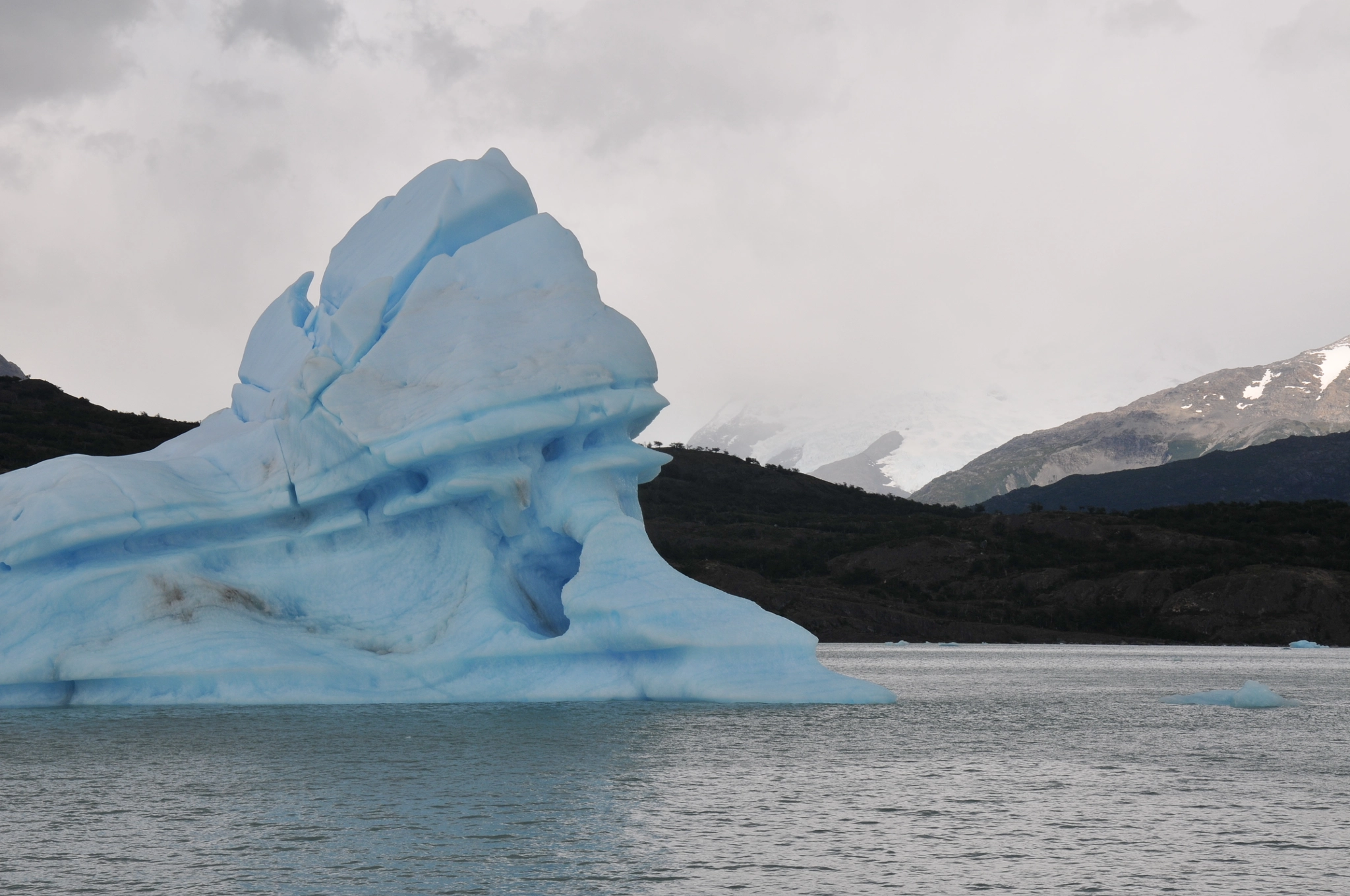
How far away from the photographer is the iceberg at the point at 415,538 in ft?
66.3

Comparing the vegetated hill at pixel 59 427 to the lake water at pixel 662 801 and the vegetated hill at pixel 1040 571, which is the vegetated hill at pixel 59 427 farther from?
the lake water at pixel 662 801

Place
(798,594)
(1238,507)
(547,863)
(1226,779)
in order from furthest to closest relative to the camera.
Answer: (1238,507) < (798,594) < (1226,779) < (547,863)

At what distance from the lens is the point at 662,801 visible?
1293 cm

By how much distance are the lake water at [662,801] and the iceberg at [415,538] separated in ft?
2.33

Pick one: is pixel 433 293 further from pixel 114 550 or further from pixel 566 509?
pixel 114 550

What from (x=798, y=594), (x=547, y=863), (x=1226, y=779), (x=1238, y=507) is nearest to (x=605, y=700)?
(x=1226, y=779)

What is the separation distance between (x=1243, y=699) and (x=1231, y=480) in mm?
157651

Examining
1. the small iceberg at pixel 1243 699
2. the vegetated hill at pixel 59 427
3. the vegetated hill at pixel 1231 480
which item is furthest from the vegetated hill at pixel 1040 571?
the vegetated hill at pixel 1231 480

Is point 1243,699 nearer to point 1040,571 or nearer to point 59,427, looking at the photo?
point 59,427

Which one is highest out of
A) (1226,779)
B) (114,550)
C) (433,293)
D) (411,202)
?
(411,202)

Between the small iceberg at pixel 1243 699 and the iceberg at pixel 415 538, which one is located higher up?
the iceberg at pixel 415 538

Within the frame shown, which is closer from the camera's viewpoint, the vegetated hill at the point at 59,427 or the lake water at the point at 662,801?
the lake water at the point at 662,801

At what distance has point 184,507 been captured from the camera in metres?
21.5

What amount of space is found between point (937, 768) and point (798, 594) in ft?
188
